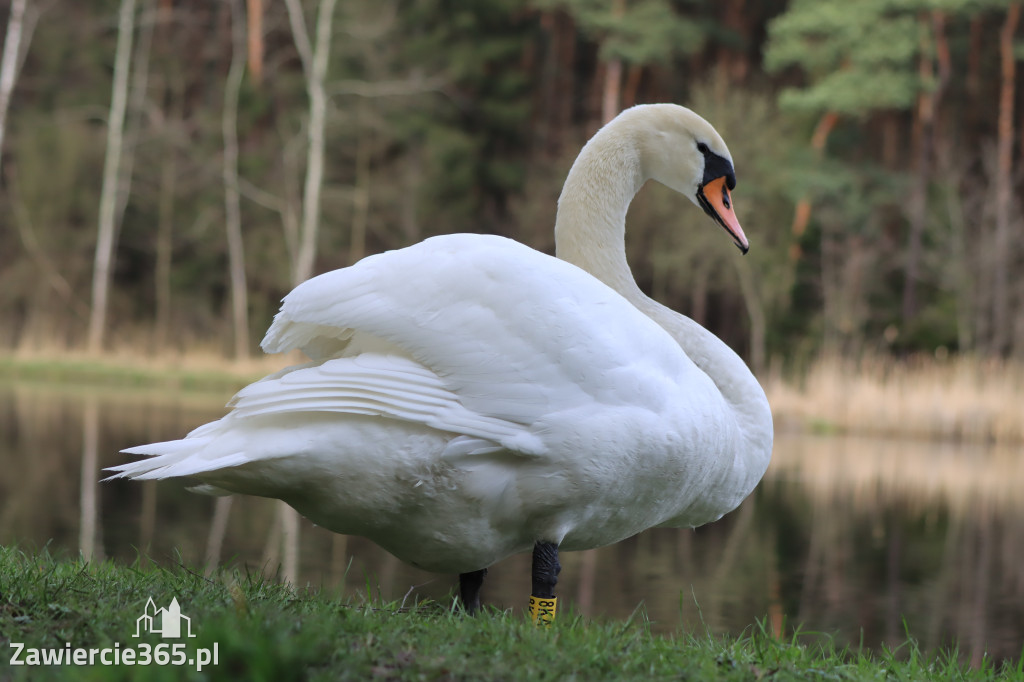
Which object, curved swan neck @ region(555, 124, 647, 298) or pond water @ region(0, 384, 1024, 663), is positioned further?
pond water @ region(0, 384, 1024, 663)

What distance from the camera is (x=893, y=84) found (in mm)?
20500

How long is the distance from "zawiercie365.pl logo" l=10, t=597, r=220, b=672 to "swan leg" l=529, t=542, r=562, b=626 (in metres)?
0.87

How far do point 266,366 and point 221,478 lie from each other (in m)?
15.8

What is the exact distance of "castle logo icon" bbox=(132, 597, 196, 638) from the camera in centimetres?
211

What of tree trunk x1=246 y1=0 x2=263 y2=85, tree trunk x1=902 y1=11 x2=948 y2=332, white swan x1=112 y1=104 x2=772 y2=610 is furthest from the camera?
tree trunk x1=246 y1=0 x2=263 y2=85

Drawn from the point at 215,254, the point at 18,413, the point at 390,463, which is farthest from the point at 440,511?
the point at 215,254

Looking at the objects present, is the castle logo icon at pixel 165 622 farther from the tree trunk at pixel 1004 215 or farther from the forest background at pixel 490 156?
the tree trunk at pixel 1004 215

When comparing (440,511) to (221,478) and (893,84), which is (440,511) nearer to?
(221,478)

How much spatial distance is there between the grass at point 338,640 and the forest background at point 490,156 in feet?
59.7

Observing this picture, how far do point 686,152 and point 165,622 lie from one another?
7.40 feet

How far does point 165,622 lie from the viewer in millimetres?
2162

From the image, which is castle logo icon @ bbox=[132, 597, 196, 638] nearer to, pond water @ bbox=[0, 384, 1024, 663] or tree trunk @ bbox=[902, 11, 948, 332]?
pond water @ bbox=[0, 384, 1024, 663]

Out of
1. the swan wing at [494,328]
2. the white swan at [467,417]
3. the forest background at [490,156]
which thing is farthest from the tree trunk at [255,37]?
the swan wing at [494,328]

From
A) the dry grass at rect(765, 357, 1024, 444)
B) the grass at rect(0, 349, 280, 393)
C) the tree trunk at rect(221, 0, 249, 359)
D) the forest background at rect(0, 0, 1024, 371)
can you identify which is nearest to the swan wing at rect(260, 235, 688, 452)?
the dry grass at rect(765, 357, 1024, 444)
